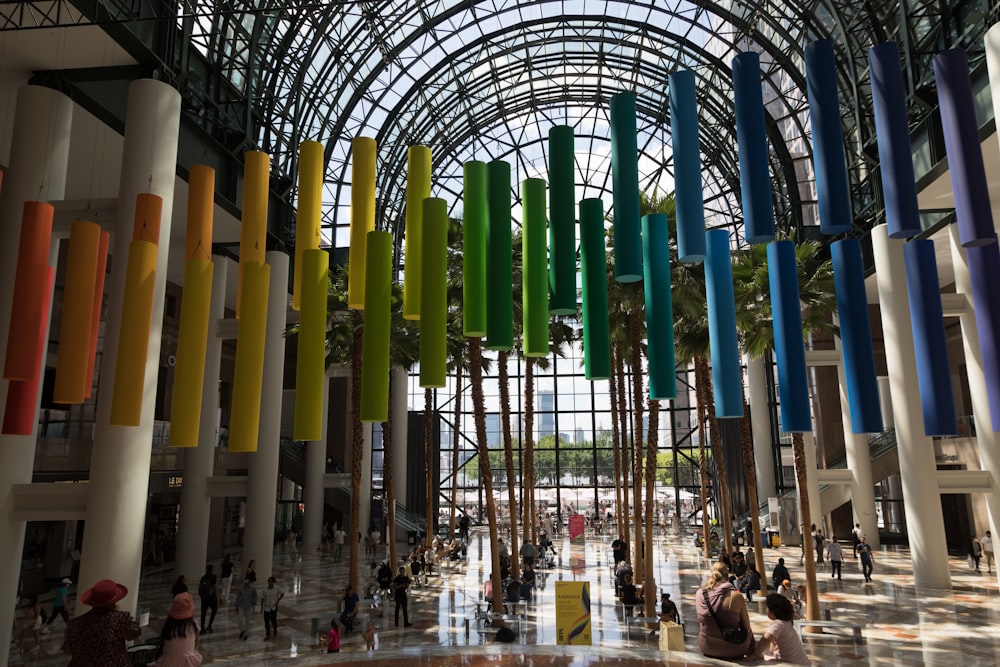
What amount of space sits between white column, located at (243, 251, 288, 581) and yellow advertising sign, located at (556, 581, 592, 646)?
1562 centimetres

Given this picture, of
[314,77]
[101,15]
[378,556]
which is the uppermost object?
[314,77]

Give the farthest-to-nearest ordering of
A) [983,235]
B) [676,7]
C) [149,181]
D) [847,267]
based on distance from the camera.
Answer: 1. [676,7]
2. [149,181]
3. [847,267]
4. [983,235]

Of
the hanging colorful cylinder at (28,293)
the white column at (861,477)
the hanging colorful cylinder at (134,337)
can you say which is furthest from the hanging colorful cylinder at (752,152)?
the white column at (861,477)

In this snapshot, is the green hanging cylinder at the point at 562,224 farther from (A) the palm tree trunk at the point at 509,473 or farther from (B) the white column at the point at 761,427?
(B) the white column at the point at 761,427

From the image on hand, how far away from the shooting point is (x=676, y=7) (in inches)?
1426

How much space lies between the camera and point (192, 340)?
1034cm

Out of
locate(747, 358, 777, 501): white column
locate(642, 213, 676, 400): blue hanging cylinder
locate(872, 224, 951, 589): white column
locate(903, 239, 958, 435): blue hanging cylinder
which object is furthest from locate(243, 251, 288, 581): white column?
locate(747, 358, 777, 501): white column

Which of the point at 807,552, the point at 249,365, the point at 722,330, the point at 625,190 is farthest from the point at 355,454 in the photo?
the point at 625,190

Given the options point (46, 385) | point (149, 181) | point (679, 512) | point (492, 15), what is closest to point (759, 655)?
point (149, 181)

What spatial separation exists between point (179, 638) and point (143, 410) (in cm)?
866

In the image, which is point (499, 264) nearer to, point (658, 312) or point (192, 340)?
point (658, 312)

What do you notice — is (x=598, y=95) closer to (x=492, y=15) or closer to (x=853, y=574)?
(x=492, y=15)

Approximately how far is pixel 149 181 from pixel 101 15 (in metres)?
3.89

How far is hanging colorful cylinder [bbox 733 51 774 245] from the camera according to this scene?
9.45 metres
